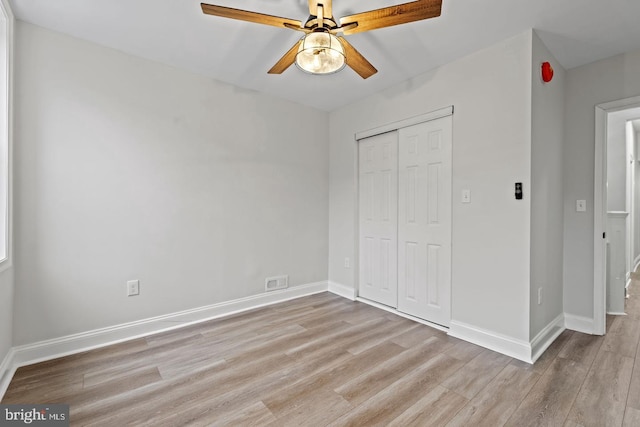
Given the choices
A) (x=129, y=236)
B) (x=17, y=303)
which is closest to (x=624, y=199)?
(x=129, y=236)

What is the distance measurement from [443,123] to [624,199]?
11.4 feet

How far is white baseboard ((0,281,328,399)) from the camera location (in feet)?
7.00

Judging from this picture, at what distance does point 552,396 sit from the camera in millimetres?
1796

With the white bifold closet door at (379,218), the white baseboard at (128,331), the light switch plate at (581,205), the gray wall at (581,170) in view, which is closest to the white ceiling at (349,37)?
the gray wall at (581,170)

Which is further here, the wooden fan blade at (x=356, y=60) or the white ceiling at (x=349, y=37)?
the white ceiling at (x=349, y=37)

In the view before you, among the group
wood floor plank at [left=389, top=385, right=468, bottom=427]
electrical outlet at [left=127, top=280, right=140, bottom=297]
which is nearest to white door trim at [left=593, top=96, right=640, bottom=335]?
wood floor plank at [left=389, top=385, right=468, bottom=427]

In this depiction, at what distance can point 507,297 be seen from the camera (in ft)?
7.63

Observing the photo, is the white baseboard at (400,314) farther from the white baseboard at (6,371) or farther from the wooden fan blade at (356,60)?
the white baseboard at (6,371)

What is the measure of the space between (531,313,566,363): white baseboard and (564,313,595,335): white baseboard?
0.05 metres

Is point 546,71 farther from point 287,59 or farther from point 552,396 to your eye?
point 552,396

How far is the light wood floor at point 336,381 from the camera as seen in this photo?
1.64m

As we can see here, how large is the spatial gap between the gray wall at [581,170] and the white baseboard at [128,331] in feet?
9.71

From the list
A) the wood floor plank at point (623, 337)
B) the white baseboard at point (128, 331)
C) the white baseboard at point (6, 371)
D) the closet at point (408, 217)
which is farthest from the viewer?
the closet at point (408, 217)

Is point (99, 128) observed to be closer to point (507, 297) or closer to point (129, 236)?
point (129, 236)
